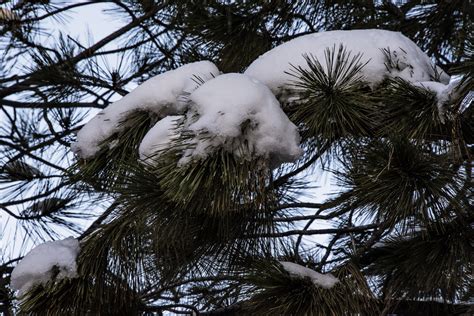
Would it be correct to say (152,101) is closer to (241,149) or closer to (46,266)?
(241,149)

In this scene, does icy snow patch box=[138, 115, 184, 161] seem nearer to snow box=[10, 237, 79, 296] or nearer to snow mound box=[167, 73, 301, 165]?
snow mound box=[167, 73, 301, 165]

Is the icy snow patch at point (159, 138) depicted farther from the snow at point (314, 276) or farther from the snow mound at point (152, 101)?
the snow at point (314, 276)

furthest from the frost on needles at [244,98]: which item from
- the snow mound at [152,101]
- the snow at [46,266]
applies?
the snow at [46,266]

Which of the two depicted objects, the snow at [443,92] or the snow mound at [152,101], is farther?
the snow mound at [152,101]

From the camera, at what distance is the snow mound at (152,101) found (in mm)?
1471

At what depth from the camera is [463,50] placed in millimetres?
1229

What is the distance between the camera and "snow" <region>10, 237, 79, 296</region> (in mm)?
1685

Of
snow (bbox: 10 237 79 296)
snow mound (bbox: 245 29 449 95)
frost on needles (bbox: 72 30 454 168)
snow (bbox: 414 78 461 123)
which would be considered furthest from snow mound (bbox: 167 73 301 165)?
snow (bbox: 10 237 79 296)

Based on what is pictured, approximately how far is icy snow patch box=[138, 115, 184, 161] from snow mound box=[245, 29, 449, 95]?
0.64 ft

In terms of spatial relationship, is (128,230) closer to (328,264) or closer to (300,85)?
(300,85)

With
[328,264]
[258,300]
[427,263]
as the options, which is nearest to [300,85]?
[258,300]

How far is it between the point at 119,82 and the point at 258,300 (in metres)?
1.26

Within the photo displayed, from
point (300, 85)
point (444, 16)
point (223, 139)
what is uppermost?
point (444, 16)

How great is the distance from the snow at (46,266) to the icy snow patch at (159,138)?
0.44 meters
